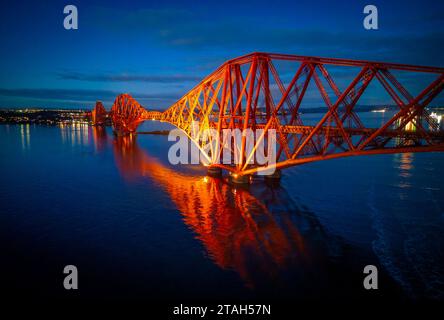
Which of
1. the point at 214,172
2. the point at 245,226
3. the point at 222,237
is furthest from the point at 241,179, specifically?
the point at 222,237

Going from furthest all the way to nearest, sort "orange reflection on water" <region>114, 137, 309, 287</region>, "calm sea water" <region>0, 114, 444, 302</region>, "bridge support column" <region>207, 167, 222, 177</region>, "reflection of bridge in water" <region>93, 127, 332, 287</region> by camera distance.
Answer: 1. "bridge support column" <region>207, 167, 222, 177</region>
2. "orange reflection on water" <region>114, 137, 309, 287</region>
3. "reflection of bridge in water" <region>93, 127, 332, 287</region>
4. "calm sea water" <region>0, 114, 444, 302</region>

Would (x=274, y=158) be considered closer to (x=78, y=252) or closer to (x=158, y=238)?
(x=158, y=238)

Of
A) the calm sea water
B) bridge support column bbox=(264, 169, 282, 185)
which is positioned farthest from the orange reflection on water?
bridge support column bbox=(264, 169, 282, 185)

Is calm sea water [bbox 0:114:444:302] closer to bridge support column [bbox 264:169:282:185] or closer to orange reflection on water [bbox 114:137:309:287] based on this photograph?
orange reflection on water [bbox 114:137:309:287]

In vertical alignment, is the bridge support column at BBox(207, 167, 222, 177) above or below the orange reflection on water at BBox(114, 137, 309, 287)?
above
